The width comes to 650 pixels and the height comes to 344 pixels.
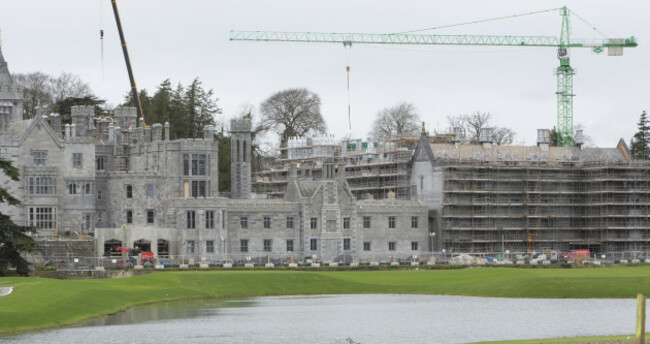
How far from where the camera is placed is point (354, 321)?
66.1 m

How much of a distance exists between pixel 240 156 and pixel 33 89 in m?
41.8

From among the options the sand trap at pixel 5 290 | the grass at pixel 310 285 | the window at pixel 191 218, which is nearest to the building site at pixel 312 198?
the window at pixel 191 218

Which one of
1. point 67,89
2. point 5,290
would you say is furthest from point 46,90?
point 5,290

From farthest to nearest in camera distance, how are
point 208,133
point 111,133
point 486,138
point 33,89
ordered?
1. point 33,89
2. point 486,138
3. point 111,133
4. point 208,133

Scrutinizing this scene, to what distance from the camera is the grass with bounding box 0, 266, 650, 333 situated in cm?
7431

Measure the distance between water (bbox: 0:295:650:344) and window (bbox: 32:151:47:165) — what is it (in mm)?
35601

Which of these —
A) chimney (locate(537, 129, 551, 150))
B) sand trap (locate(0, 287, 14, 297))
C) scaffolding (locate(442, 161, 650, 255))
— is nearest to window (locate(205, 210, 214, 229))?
scaffolding (locate(442, 161, 650, 255))

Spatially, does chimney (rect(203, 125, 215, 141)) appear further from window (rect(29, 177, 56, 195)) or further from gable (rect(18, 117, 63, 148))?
window (rect(29, 177, 56, 195))

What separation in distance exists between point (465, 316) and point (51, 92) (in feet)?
323

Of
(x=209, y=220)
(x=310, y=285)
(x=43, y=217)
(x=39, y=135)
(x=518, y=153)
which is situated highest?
(x=39, y=135)

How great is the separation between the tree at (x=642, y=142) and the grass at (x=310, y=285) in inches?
2677

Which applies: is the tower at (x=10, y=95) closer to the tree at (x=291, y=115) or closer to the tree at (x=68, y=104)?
the tree at (x=68, y=104)

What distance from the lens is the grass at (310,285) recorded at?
74.3 m

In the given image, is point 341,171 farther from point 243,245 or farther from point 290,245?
point 243,245
